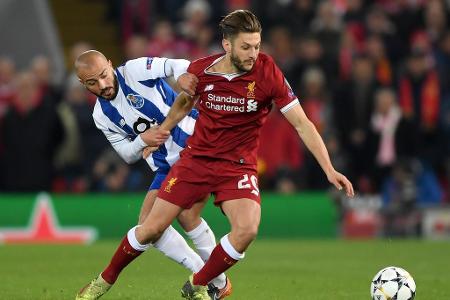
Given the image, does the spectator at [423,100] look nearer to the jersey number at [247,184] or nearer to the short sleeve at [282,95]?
the jersey number at [247,184]

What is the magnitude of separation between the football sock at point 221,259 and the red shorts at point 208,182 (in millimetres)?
390

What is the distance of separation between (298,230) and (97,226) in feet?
10.3

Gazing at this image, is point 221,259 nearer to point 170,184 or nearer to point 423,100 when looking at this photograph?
point 170,184

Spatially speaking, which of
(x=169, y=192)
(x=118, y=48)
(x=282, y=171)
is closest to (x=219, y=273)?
(x=169, y=192)

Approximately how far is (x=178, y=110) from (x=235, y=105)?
1.79 ft

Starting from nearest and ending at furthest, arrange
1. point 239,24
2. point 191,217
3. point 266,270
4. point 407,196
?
1. point 239,24
2. point 191,217
3. point 266,270
4. point 407,196

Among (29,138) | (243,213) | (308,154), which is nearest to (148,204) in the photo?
(243,213)

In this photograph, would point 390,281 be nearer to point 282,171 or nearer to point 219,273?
point 219,273

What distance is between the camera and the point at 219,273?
8.87 metres

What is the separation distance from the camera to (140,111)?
9.67 metres

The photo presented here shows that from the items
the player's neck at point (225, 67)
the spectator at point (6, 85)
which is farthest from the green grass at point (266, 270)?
the spectator at point (6, 85)

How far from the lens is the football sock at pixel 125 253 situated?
9133 mm

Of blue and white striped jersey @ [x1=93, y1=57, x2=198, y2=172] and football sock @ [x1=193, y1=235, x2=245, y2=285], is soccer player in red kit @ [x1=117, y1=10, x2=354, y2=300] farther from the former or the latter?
blue and white striped jersey @ [x1=93, y1=57, x2=198, y2=172]

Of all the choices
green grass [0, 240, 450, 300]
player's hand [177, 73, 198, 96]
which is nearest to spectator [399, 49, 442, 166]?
green grass [0, 240, 450, 300]
